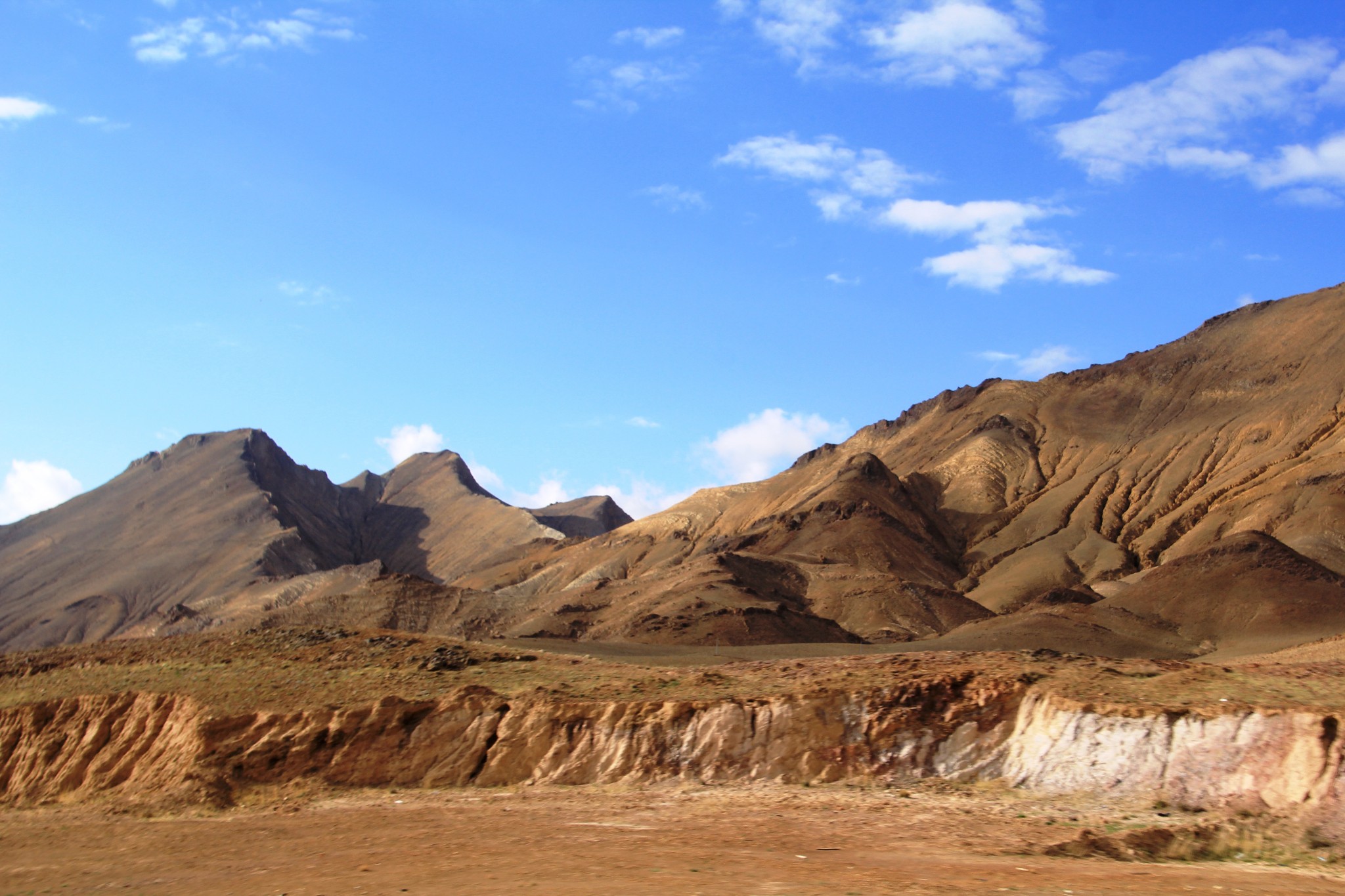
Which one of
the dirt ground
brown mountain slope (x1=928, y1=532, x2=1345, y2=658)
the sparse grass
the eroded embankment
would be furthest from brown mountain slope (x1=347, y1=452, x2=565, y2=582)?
the dirt ground

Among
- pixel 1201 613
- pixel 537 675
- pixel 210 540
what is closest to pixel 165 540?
pixel 210 540

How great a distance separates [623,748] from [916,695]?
6.12 m

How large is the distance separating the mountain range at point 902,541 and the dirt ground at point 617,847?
3983cm

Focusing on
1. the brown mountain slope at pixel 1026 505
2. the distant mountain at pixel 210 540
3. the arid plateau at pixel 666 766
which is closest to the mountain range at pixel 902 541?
the brown mountain slope at pixel 1026 505

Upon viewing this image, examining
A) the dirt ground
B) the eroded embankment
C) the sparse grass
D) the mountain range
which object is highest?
the mountain range

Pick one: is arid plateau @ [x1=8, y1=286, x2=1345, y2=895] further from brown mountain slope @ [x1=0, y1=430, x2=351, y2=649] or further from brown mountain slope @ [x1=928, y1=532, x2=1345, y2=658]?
brown mountain slope @ [x1=0, y1=430, x2=351, y2=649]

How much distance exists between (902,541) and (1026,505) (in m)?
18.3

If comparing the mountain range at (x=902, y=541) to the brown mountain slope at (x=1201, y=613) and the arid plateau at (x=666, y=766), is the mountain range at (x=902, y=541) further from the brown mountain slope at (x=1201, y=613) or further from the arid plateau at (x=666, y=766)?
the arid plateau at (x=666, y=766)

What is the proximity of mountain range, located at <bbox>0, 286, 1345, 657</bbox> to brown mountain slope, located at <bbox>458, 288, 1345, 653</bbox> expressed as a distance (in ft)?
1.10

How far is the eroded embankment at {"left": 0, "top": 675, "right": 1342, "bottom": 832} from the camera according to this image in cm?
2050

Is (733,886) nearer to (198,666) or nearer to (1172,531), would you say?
(198,666)

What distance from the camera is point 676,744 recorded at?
976 inches

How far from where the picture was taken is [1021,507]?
376 feet

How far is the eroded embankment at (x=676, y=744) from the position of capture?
67.3 feet
